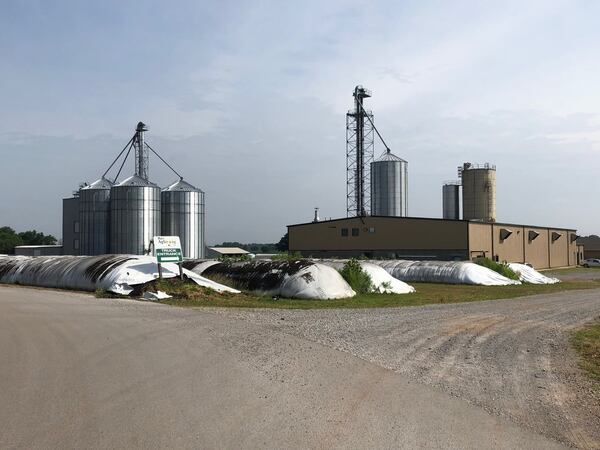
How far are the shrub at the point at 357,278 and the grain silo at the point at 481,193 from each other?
46.7 m

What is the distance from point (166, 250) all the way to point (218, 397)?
1774cm

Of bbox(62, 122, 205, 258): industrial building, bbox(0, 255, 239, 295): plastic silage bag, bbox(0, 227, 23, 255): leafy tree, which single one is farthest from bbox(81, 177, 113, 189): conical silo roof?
bbox(0, 227, 23, 255): leafy tree

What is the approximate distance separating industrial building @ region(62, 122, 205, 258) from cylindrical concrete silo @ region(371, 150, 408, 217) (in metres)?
23.4

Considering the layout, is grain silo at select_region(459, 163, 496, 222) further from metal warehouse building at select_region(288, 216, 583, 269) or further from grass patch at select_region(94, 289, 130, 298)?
grass patch at select_region(94, 289, 130, 298)

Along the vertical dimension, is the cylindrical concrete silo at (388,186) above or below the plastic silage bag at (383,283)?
above

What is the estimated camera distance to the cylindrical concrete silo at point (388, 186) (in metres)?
66.2

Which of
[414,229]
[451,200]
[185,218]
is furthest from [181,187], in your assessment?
[451,200]

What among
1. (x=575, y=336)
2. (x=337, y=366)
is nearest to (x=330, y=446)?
(x=337, y=366)

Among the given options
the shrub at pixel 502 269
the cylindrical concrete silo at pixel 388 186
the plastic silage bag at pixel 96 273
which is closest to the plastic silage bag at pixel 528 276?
the shrub at pixel 502 269

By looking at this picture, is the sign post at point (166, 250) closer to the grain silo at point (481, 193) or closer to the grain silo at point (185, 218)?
the grain silo at point (185, 218)

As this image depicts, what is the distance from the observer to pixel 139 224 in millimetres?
46688

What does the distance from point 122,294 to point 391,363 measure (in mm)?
16026

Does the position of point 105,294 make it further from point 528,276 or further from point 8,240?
point 8,240

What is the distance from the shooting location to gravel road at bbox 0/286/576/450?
237 inches
